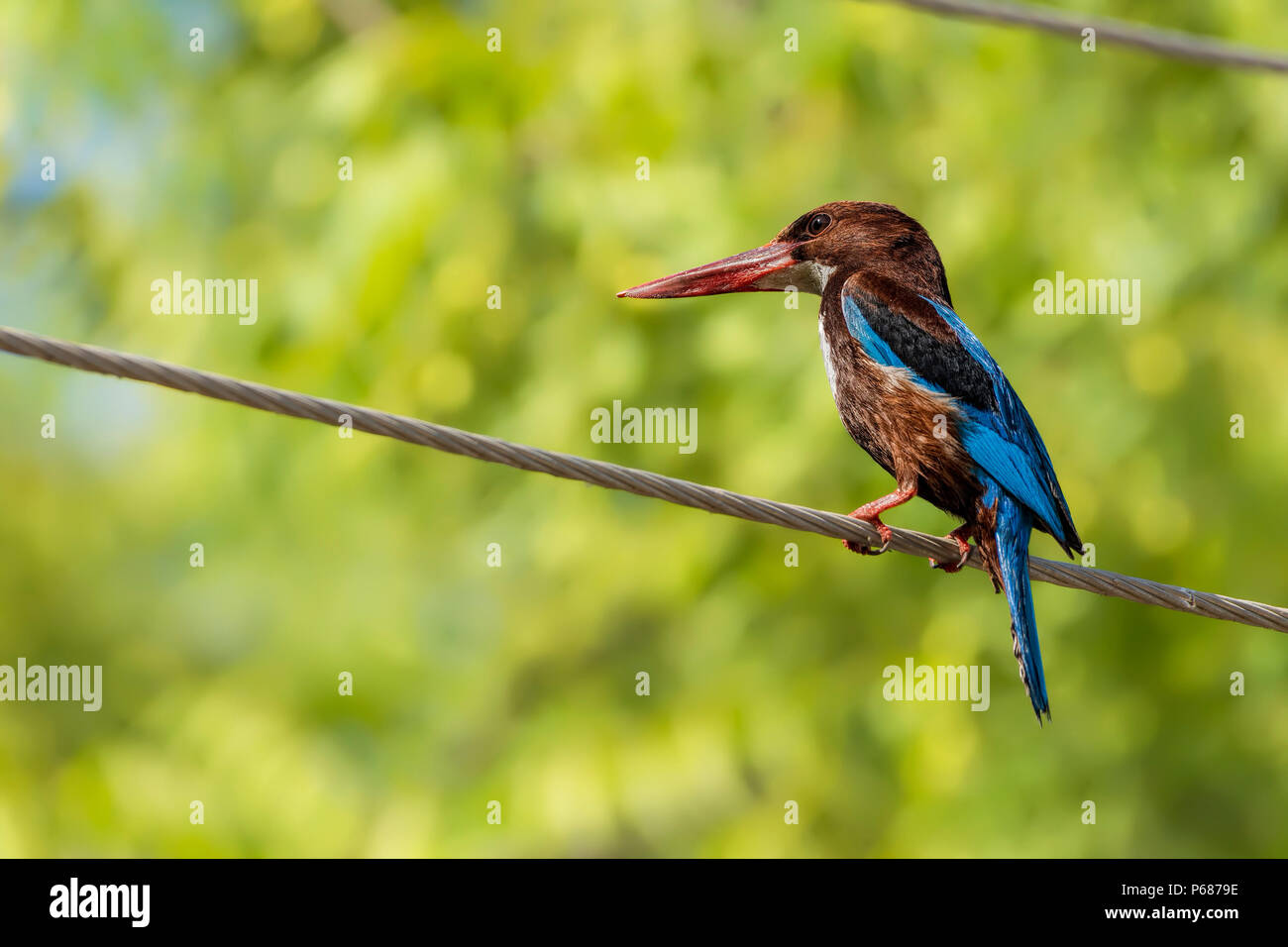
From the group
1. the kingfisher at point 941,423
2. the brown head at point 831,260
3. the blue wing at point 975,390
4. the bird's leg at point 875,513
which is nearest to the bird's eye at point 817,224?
the brown head at point 831,260

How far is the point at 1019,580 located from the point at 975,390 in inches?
18.1

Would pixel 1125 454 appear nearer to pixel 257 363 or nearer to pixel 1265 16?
pixel 1265 16

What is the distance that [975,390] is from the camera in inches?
123

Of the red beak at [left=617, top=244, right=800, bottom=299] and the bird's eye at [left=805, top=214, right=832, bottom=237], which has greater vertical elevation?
the bird's eye at [left=805, top=214, right=832, bottom=237]

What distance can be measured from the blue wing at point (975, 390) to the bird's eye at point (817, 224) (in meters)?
0.43

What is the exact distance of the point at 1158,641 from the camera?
531cm

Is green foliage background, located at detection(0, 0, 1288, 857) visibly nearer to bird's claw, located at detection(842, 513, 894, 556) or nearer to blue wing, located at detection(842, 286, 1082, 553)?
blue wing, located at detection(842, 286, 1082, 553)

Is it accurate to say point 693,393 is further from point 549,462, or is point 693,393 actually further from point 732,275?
point 549,462

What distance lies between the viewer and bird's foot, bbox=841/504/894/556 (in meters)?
2.75

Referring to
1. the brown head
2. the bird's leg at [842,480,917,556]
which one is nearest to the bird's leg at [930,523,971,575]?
the bird's leg at [842,480,917,556]

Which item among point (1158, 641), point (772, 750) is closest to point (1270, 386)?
point (1158, 641)

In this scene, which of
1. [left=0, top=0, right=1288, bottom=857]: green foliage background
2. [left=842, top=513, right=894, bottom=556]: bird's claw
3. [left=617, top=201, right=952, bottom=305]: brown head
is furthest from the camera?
[left=0, top=0, right=1288, bottom=857]: green foliage background

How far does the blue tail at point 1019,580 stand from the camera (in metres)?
2.76

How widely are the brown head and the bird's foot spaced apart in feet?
2.49
